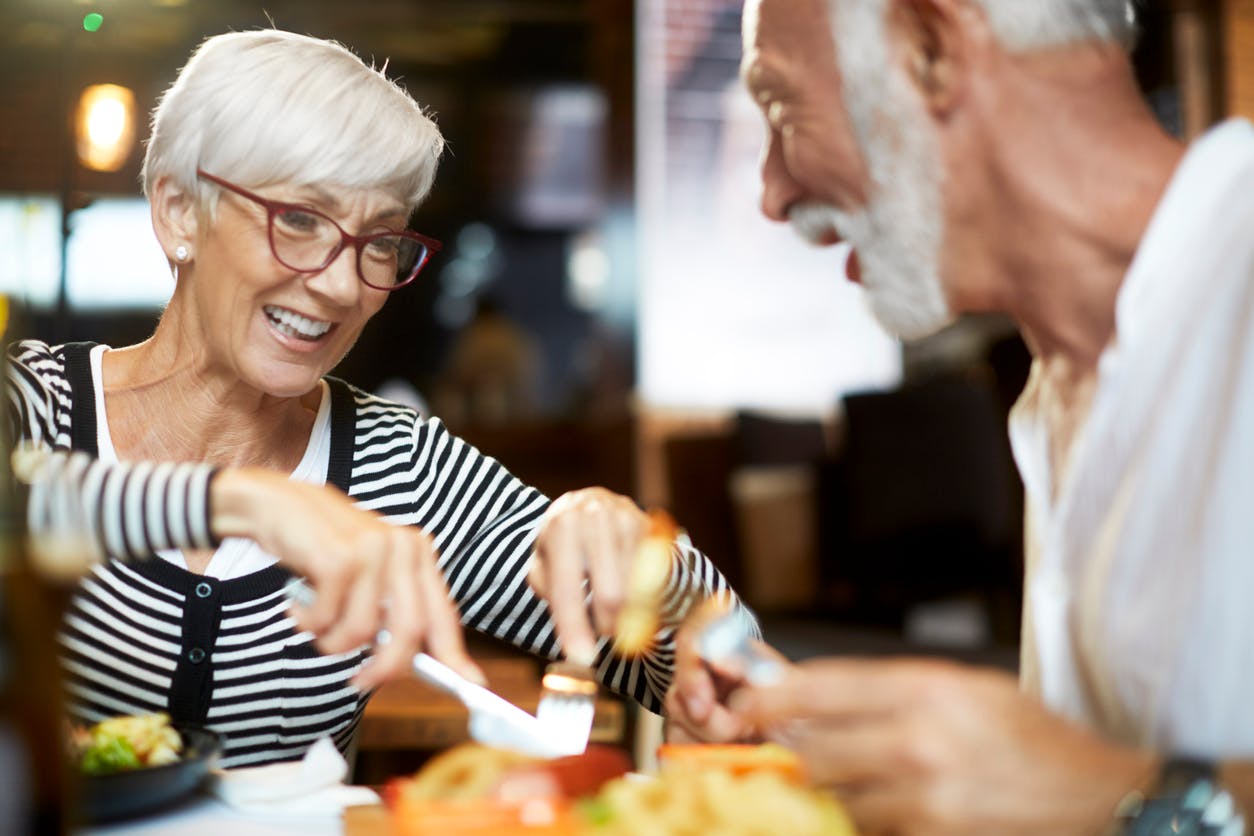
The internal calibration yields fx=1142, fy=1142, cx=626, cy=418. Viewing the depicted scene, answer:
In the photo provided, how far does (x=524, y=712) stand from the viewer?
0.69m

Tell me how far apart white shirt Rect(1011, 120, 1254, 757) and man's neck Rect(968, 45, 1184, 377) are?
3cm

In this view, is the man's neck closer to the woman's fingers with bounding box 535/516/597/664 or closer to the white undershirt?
the woman's fingers with bounding box 535/516/597/664

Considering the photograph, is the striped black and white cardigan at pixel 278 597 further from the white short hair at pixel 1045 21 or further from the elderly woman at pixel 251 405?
the white short hair at pixel 1045 21

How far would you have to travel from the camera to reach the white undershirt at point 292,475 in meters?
0.71

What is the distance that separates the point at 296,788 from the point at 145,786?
0.30 ft

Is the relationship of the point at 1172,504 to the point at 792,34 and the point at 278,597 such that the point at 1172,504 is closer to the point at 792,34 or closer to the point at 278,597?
the point at 792,34

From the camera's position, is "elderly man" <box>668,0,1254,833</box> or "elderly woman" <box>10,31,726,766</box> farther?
"elderly woman" <box>10,31,726,766</box>

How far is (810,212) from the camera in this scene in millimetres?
778

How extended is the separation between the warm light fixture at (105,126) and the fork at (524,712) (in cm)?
27

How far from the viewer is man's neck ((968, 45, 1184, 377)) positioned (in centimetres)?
72

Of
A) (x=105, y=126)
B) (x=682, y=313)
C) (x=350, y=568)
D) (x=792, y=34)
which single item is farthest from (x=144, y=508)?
(x=682, y=313)

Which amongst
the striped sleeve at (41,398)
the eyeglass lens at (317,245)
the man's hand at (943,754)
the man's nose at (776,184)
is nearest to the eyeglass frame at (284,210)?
the eyeglass lens at (317,245)

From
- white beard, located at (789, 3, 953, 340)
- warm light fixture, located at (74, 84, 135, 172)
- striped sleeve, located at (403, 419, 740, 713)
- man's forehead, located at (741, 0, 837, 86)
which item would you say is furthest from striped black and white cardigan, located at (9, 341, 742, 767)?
man's forehead, located at (741, 0, 837, 86)

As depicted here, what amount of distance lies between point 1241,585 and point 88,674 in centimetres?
69
